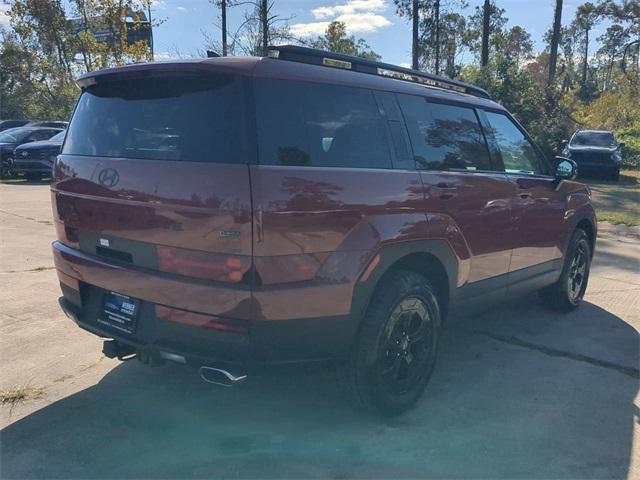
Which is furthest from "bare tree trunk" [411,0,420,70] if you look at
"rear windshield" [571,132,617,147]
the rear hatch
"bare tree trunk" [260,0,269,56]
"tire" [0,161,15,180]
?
the rear hatch

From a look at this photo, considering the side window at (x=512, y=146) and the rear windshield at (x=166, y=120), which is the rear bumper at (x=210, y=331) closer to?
the rear windshield at (x=166, y=120)

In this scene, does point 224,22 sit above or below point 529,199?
above

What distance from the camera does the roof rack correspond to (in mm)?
3082

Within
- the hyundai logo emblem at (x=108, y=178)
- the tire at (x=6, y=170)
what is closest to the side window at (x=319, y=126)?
the hyundai logo emblem at (x=108, y=178)

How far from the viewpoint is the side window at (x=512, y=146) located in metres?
4.50

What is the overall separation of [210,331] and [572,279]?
13.6 ft

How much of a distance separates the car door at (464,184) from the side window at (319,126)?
1.24ft

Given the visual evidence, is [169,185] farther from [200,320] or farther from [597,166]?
[597,166]

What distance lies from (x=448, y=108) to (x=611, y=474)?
2.47 meters

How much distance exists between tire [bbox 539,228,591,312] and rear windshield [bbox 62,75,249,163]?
3837mm

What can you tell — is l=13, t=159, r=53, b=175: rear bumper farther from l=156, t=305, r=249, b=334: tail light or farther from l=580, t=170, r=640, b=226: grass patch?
l=156, t=305, r=249, b=334: tail light

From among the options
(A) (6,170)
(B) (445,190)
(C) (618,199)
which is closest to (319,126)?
(B) (445,190)

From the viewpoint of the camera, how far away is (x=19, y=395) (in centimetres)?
350

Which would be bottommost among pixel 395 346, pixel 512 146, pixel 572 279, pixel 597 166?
pixel 572 279
